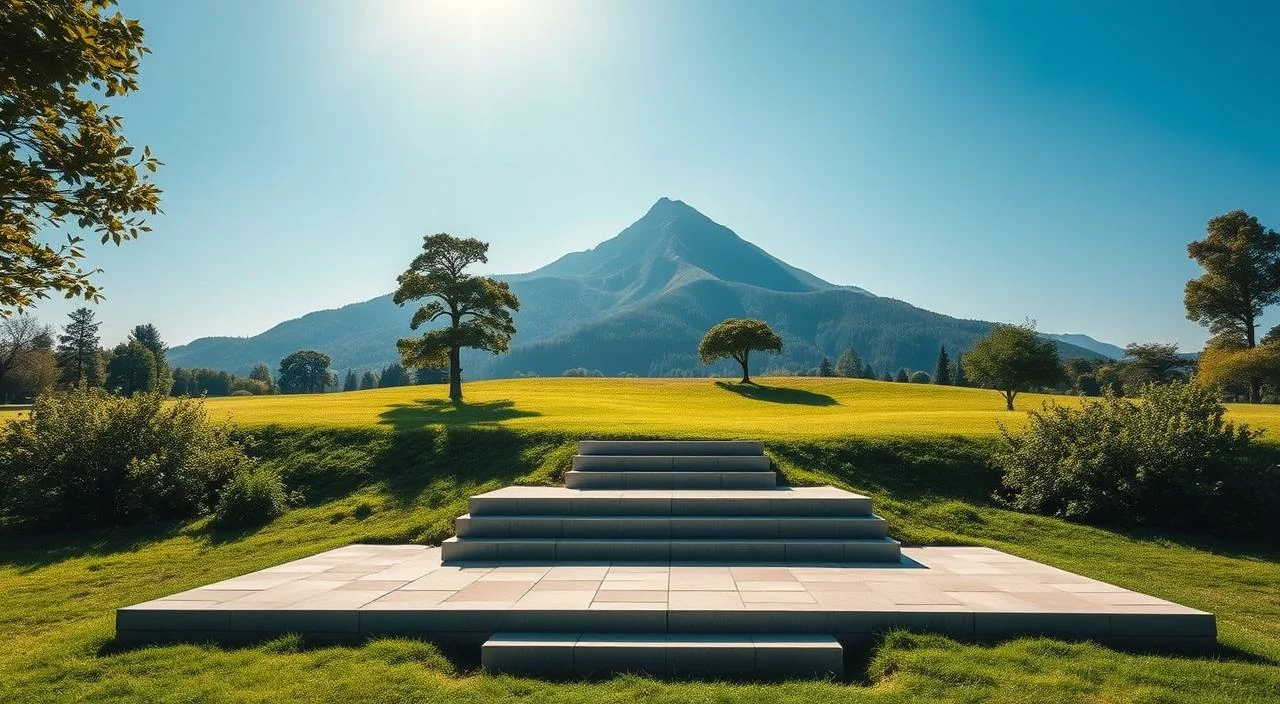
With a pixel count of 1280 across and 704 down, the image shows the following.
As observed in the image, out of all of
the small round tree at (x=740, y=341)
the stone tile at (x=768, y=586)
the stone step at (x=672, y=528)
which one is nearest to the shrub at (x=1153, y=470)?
the stone step at (x=672, y=528)

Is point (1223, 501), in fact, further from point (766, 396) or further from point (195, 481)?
point (766, 396)

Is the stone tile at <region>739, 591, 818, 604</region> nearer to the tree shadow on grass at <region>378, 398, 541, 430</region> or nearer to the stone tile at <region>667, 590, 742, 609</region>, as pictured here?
the stone tile at <region>667, 590, 742, 609</region>

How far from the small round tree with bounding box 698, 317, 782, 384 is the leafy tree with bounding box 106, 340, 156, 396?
62.1m

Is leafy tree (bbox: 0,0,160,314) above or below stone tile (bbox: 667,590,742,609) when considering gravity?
above

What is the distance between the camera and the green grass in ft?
16.9

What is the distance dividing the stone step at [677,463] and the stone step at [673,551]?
3.79m

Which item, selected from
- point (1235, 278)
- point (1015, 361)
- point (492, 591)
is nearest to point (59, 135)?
point (492, 591)

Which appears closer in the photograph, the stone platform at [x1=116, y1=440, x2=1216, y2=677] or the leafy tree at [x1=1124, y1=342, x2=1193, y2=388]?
the stone platform at [x1=116, y1=440, x2=1216, y2=677]

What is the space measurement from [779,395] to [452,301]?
26.1m

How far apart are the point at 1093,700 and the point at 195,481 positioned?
17.0 m

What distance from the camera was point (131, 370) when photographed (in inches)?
2702

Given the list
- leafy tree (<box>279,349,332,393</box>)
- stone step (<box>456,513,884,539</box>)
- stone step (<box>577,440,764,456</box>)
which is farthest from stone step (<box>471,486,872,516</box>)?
leafy tree (<box>279,349,332,393</box>)

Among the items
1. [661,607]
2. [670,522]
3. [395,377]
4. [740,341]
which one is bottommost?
[661,607]

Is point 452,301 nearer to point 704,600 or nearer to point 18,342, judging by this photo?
point 704,600
